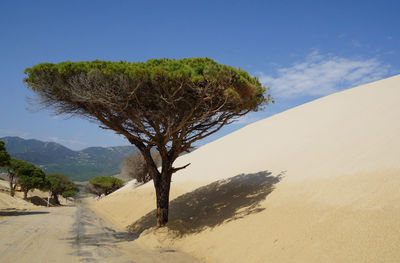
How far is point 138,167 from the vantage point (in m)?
46.9

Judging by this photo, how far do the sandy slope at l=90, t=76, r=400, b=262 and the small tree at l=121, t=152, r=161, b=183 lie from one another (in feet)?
83.9

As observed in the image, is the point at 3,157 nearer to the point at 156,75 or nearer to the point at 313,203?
the point at 156,75

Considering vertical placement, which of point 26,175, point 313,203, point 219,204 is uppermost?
point 26,175

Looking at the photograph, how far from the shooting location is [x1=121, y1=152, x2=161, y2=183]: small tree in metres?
46.0

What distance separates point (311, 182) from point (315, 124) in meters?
12.4

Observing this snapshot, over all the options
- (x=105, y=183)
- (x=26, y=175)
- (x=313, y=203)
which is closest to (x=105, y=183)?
(x=105, y=183)

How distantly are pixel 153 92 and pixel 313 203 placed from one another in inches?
306

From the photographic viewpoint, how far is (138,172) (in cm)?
4694

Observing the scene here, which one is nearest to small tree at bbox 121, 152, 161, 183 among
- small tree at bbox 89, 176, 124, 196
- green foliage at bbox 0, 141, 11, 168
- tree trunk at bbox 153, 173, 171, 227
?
small tree at bbox 89, 176, 124, 196

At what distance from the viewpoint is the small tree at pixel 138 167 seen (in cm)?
4598

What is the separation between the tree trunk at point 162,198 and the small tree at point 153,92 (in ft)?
0.16

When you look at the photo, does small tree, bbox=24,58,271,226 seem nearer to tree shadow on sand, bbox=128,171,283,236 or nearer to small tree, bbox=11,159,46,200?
tree shadow on sand, bbox=128,171,283,236

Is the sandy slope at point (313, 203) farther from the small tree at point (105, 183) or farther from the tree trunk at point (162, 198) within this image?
the small tree at point (105, 183)

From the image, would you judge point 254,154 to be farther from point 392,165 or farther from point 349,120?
point 392,165
